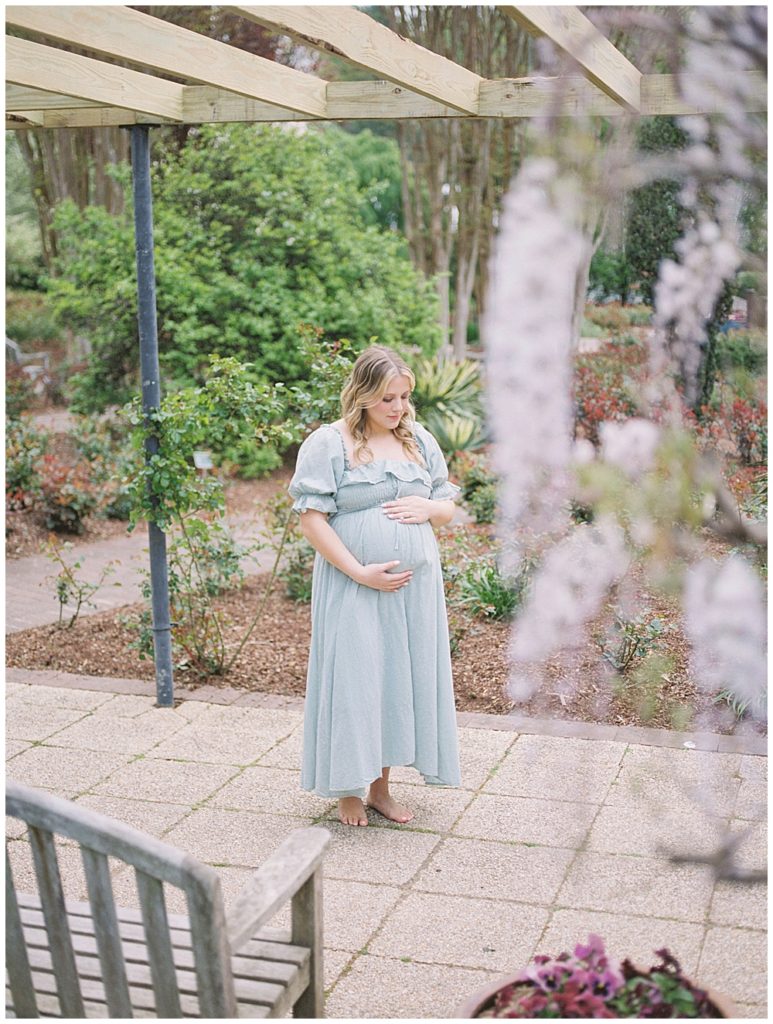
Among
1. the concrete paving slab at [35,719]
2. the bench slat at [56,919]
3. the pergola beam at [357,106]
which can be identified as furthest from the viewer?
the concrete paving slab at [35,719]

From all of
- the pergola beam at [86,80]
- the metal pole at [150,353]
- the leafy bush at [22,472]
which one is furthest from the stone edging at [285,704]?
the leafy bush at [22,472]

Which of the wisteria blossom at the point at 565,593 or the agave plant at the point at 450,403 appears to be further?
the agave plant at the point at 450,403

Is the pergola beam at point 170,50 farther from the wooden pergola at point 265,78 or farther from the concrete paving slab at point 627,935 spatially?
the concrete paving slab at point 627,935

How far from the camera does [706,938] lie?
11.2ft

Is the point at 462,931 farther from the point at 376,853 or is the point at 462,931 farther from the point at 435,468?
the point at 435,468

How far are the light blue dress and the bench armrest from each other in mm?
1403

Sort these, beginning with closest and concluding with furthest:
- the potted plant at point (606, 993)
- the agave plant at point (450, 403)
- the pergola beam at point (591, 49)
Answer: the potted plant at point (606, 993)
the pergola beam at point (591, 49)
the agave plant at point (450, 403)

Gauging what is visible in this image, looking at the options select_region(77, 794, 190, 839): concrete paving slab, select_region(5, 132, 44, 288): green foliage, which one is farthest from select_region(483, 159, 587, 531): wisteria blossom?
select_region(5, 132, 44, 288): green foliage

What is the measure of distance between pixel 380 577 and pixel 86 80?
216 centimetres

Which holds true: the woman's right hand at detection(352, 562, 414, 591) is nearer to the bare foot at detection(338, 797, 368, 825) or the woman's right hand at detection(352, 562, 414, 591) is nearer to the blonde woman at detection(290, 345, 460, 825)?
the blonde woman at detection(290, 345, 460, 825)

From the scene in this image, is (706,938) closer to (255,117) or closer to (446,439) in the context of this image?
(255,117)

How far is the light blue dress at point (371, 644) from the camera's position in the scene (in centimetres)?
410

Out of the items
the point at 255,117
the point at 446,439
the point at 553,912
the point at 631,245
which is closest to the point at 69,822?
the point at 631,245

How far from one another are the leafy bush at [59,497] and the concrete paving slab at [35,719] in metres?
3.79
